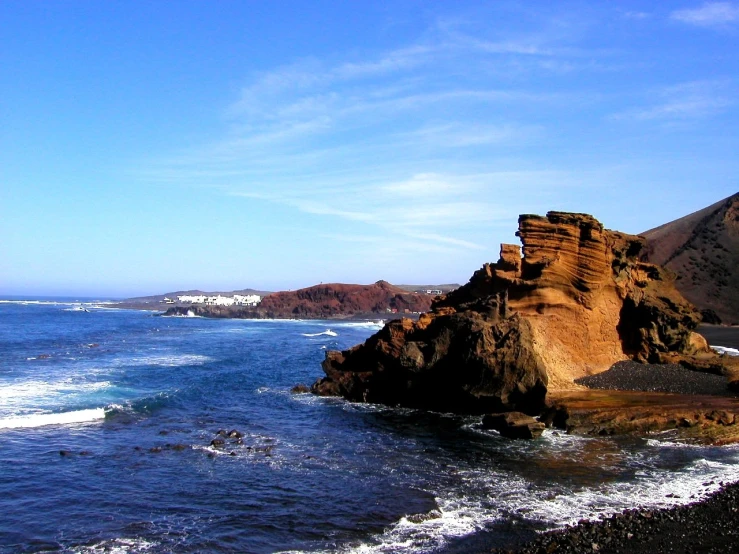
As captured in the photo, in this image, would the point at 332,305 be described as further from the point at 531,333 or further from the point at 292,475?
the point at 292,475

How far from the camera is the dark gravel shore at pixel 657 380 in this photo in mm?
26922

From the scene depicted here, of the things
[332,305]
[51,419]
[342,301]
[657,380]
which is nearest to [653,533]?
[657,380]

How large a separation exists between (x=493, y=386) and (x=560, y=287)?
22.9 ft

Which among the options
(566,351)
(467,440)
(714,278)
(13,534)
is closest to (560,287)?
(566,351)

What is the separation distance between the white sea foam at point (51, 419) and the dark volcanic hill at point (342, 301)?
99.4 m

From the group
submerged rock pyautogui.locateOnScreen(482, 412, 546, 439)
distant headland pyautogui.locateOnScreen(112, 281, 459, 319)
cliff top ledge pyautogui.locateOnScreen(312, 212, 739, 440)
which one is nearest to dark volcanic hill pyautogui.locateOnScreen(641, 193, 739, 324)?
distant headland pyautogui.locateOnScreen(112, 281, 459, 319)

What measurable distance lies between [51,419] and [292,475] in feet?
41.0

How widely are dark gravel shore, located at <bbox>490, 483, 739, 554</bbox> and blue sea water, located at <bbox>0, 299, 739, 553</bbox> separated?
2.36 ft

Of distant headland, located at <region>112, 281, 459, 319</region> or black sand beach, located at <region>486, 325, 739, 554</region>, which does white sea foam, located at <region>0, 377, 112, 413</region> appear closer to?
black sand beach, located at <region>486, 325, 739, 554</region>

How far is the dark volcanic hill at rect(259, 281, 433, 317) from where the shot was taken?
130 m

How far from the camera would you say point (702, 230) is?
325 ft

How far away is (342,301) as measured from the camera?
13375cm

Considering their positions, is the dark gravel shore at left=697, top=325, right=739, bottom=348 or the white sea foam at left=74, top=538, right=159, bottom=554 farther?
the dark gravel shore at left=697, top=325, right=739, bottom=348

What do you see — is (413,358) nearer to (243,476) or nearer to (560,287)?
(560,287)
